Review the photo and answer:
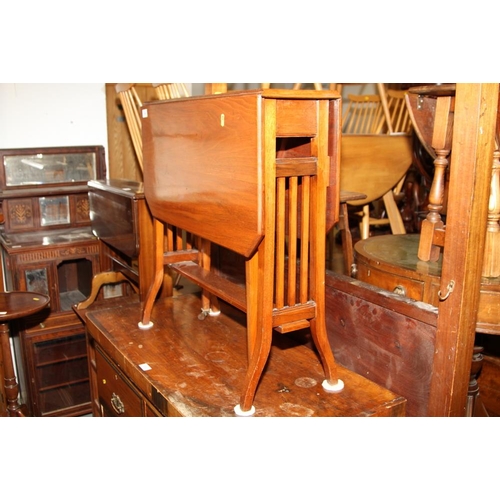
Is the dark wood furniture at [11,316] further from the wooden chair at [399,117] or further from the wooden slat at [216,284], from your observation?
the wooden chair at [399,117]

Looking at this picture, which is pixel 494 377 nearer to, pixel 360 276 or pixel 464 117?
pixel 360 276

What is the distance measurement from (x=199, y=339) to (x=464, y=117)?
119 centimetres

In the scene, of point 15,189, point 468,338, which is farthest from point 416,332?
point 15,189

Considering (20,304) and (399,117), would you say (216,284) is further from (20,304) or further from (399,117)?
(399,117)

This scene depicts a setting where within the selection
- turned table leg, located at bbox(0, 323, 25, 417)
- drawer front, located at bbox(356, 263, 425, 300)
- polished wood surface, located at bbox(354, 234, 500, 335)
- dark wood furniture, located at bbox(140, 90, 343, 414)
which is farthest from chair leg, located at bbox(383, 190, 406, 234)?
turned table leg, located at bbox(0, 323, 25, 417)

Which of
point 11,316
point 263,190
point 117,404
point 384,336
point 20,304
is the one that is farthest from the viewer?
point 20,304

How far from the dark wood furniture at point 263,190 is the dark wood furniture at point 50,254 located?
146 cm

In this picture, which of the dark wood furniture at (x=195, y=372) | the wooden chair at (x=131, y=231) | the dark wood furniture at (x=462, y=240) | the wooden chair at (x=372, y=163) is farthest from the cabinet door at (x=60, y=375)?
the dark wood furniture at (x=462, y=240)

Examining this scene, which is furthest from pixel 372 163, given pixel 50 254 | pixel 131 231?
pixel 50 254

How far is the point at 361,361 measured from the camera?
1.75 m

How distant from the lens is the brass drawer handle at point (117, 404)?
2.06 metres

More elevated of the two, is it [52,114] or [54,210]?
[52,114]

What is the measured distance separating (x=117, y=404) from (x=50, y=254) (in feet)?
3.66

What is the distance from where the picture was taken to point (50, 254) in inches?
115
